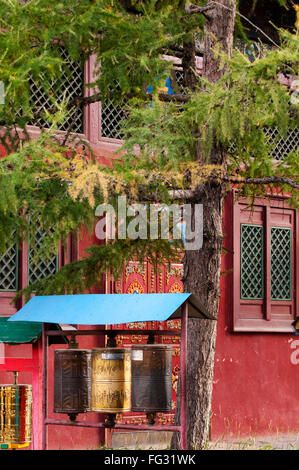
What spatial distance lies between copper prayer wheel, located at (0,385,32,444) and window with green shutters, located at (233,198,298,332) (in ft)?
19.7

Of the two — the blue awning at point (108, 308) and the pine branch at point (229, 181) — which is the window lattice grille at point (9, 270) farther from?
the blue awning at point (108, 308)

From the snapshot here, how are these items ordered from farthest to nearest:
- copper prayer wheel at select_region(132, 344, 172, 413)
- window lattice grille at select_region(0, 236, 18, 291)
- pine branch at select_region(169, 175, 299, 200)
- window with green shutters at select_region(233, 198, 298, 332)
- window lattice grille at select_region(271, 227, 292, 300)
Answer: window lattice grille at select_region(271, 227, 292, 300) < window with green shutters at select_region(233, 198, 298, 332) < window lattice grille at select_region(0, 236, 18, 291) < pine branch at select_region(169, 175, 299, 200) < copper prayer wheel at select_region(132, 344, 172, 413)

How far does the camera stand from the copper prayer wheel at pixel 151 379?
774cm

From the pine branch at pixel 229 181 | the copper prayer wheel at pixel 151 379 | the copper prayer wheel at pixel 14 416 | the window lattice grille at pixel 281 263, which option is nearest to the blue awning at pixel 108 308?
the copper prayer wheel at pixel 151 379

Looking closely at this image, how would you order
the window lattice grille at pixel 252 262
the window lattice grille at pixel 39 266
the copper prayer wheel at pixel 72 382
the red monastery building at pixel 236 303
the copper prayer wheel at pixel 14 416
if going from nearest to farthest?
the copper prayer wheel at pixel 72 382 < the copper prayer wheel at pixel 14 416 < the window lattice grille at pixel 39 266 < the red monastery building at pixel 236 303 < the window lattice grille at pixel 252 262

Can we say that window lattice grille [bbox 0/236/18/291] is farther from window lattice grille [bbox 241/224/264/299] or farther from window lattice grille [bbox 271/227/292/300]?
window lattice grille [bbox 271/227/292/300]

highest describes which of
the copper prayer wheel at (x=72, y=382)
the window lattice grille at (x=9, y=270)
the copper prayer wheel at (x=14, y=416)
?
the window lattice grille at (x=9, y=270)

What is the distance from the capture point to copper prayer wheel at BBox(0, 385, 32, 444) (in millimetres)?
8609

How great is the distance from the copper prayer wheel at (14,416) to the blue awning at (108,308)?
31.0 inches

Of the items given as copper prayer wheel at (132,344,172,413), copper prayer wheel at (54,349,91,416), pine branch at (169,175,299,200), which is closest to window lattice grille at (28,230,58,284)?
pine branch at (169,175,299,200)

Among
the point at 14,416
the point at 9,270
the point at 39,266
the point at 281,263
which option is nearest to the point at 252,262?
the point at 281,263

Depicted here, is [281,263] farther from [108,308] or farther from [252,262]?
[108,308]

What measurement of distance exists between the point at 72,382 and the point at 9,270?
3.87m
